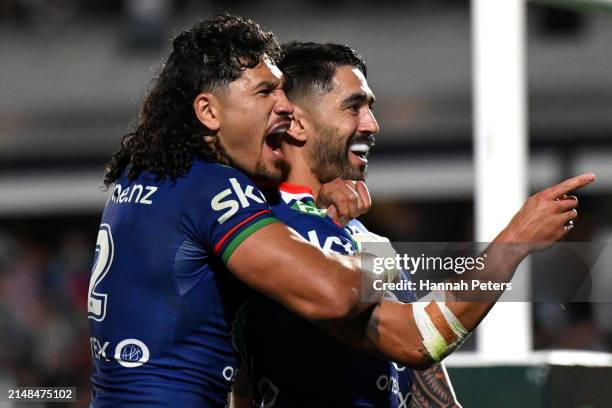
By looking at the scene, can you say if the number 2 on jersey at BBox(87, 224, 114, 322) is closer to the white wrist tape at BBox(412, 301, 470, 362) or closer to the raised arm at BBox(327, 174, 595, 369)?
the raised arm at BBox(327, 174, 595, 369)

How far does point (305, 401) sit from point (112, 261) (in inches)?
29.0

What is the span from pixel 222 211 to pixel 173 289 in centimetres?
27

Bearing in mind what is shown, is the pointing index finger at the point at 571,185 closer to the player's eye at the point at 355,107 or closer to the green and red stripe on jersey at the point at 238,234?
the green and red stripe on jersey at the point at 238,234

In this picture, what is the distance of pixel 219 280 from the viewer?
123 inches

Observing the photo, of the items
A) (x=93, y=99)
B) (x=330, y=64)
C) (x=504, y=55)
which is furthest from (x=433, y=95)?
(x=330, y=64)

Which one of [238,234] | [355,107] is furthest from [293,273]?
[355,107]

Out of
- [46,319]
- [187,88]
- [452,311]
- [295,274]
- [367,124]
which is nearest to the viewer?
[295,274]

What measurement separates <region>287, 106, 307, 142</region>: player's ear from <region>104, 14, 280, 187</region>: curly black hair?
360 mm

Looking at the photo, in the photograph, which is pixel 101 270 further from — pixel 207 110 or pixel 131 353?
pixel 207 110

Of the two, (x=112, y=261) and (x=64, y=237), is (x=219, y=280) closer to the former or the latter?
(x=112, y=261)

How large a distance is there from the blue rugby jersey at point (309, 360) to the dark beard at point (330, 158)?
0.95ft

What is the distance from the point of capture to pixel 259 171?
3.30 metres

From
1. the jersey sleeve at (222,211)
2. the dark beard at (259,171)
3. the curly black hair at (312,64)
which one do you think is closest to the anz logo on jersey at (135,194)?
the jersey sleeve at (222,211)

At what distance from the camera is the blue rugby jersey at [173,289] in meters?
3.02
